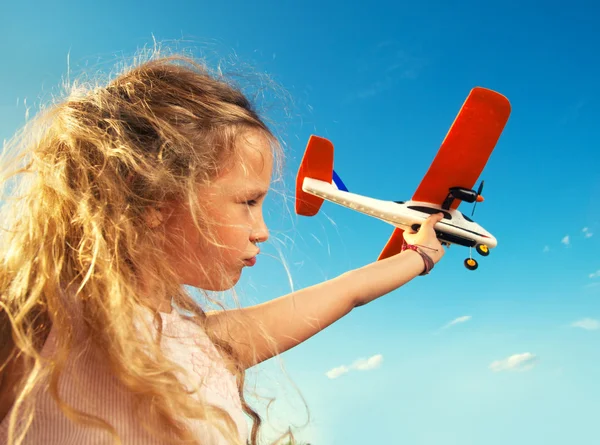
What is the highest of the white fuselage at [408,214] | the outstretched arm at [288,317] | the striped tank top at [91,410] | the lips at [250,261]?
the white fuselage at [408,214]

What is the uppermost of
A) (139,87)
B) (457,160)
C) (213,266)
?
(457,160)

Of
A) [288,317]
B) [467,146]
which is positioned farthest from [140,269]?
[467,146]

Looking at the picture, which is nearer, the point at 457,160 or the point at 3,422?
the point at 3,422

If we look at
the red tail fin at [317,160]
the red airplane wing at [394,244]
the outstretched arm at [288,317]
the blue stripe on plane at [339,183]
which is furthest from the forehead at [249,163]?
the red airplane wing at [394,244]

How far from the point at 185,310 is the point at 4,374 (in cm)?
53

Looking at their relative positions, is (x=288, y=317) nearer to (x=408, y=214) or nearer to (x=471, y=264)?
(x=408, y=214)

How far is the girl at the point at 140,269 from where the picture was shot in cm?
91

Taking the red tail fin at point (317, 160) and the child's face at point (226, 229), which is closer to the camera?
the child's face at point (226, 229)

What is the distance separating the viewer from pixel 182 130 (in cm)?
129

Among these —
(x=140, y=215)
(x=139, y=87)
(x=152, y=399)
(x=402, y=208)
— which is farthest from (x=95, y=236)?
(x=402, y=208)

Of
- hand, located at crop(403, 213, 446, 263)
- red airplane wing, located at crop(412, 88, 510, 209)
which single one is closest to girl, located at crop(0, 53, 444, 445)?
hand, located at crop(403, 213, 446, 263)

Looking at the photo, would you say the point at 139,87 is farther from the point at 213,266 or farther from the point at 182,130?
the point at 213,266

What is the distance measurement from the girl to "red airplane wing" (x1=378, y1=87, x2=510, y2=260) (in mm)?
6572

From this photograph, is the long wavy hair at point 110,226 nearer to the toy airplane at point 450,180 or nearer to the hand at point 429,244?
the hand at point 429,244
